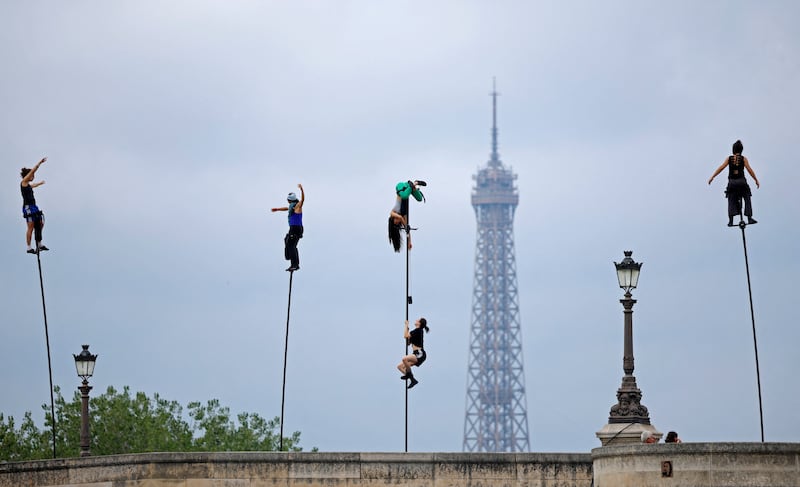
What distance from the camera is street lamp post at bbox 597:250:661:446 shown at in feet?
147

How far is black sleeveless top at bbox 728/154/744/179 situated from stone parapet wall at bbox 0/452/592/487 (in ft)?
24.6

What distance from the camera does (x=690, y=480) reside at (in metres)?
39.8

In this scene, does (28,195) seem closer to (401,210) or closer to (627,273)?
(401,210)

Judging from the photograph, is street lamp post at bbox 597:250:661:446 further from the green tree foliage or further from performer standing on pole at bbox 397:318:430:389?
the green tree foliage

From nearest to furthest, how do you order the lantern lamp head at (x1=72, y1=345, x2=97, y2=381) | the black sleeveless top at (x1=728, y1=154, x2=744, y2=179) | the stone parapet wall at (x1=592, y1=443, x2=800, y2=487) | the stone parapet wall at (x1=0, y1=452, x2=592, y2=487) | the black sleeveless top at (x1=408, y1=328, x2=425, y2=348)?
the stone parapet wall at (x1=592, y1=443, x2=800, y2=487)
the stone parapet wall at (x1=0, y1=452, x2=592, y2=487)
the black sleeveless top at (x1=728, y1=154, x2=744, y2=179)
the black sleeveless top at (x1=408, y1=328, x2=425, y2=348)
the lantern lamp head at (x1=72, y1=345, x2=97, y2=381)

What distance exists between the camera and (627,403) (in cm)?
4547

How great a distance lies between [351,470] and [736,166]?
10.9 m

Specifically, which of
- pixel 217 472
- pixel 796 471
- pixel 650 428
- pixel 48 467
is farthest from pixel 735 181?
pixel 48 467

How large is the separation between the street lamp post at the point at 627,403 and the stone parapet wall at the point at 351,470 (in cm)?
189

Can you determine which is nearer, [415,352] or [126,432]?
[415,352]

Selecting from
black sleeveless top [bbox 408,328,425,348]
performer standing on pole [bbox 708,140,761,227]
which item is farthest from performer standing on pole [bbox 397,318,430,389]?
performer standing on pole [bbox 708,140,761,227]

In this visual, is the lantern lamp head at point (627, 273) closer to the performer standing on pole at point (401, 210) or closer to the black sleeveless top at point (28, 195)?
the performer standing on pole at point (401, 210)

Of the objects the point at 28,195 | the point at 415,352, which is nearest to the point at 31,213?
the point at 28,195

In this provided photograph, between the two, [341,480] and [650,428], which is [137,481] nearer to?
[341,480]
